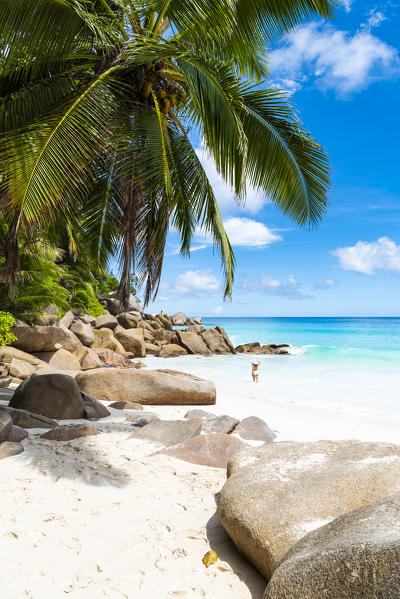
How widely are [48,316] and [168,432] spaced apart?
9470mm

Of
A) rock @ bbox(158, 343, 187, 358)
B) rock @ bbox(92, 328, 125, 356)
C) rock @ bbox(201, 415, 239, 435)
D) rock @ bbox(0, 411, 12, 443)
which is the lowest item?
rock @ bbox(158, 343, 187, 358)

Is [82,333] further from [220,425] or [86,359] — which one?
[220,425]

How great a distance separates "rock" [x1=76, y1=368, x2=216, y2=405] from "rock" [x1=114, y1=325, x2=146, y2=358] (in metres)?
13.7

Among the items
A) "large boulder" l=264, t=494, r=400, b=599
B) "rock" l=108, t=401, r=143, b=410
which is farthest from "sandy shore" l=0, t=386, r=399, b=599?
"rock" l=108, t=401, r=143, b=410

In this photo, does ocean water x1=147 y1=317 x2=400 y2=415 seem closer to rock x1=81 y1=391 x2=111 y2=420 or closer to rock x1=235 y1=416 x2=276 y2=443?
rock x1=235 y1=416 x2=276 y2=443

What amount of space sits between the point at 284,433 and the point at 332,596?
512 centimetres

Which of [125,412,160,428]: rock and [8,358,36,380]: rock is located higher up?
[125,412,160,428]: rock

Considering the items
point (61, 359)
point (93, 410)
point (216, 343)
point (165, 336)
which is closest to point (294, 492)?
point (93, 410)

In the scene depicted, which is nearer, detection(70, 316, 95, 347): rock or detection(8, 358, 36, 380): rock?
detection(8, 358, 36, 380): rock

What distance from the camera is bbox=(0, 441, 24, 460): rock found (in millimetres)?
3819

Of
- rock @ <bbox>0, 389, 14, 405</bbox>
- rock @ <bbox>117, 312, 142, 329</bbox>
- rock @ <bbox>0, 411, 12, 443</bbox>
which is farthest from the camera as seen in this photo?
rock @ <bbox>117, 312, 142, 329</bbox>

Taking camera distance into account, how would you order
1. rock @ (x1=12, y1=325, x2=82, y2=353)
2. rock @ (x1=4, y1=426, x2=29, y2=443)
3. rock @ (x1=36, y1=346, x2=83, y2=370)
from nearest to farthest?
rock @ (x1=4, y1=426, x2=29, y2=443)
rock @ (x1=12, y1=325, x2=82, y2=353)
rock @ (x1=36, y1=346, x2=83, y2=370)

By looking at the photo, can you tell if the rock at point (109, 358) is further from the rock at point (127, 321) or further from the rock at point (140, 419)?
the rock at point (140, 419)

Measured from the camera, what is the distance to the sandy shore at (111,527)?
231 centimetres
